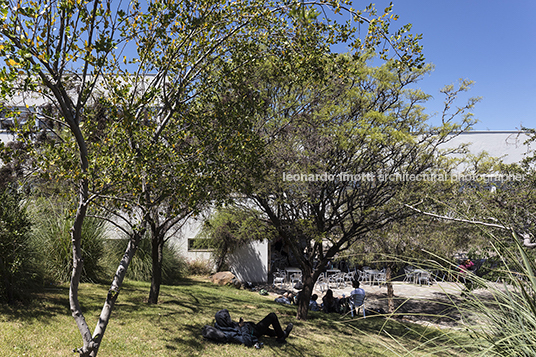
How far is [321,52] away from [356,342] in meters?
6.47

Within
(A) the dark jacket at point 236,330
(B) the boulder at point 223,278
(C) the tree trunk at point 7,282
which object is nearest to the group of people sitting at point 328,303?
(B) the boulder at point 223,278

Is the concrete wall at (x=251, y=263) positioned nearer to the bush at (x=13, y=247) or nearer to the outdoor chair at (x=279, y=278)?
the outdoor chair at (x=279, y=278)

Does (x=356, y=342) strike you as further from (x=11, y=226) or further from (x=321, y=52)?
A: (x=11, y=226)

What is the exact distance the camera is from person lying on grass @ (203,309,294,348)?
630cm

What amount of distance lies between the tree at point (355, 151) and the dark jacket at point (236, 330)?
8.58 feet

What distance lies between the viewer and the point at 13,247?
6109 mm

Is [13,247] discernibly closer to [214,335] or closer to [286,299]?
[214,335]

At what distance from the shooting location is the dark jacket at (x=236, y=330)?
251 inches

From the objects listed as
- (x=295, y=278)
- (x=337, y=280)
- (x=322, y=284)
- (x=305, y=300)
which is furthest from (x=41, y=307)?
(x=337, y=280)

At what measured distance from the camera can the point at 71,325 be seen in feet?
18.6

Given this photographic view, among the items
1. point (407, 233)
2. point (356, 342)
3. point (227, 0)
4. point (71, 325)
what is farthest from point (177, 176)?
point (407, 233)

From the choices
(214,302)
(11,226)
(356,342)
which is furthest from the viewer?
(214,302)

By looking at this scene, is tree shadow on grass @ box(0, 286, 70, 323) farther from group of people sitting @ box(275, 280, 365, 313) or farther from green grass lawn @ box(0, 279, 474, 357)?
group of people sitting @ box(275, 280, 365, 313)

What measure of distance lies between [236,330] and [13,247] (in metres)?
4.35
